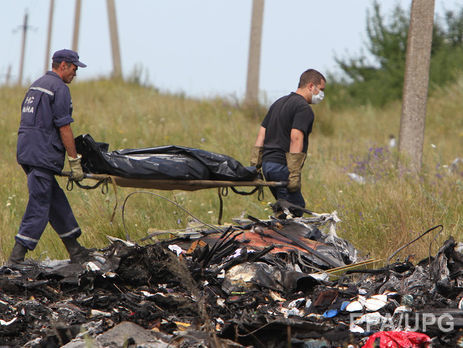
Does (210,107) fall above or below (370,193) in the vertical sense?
above

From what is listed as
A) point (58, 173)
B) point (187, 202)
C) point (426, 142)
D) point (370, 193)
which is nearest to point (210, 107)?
point (426, 142)

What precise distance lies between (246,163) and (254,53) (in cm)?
634

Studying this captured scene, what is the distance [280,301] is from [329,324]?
0.61 m

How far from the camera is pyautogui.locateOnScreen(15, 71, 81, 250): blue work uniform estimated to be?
18.7 ft

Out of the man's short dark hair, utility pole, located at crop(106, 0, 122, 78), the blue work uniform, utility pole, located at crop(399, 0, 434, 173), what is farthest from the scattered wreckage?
utility pole, located at crop(106, 0, 122, 78)

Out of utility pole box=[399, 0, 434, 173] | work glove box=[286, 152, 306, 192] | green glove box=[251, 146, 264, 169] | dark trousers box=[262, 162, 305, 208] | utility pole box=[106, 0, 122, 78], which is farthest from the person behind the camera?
utility pole box=[106, 0, 122, 78]

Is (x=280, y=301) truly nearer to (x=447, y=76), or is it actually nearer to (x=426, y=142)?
(x=426, y=142)

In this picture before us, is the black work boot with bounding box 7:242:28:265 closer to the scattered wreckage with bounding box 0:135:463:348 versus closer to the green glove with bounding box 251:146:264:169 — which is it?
the scattered wreckage with bounding box 0:135:463:348

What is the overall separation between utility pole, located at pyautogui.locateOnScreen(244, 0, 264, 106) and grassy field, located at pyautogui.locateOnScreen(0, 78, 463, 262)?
81 centimetres

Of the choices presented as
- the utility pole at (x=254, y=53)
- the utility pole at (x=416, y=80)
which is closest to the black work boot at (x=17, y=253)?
the utility pole at (x=416, y=80)

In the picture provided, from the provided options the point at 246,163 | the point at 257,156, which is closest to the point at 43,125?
the point at 257,156

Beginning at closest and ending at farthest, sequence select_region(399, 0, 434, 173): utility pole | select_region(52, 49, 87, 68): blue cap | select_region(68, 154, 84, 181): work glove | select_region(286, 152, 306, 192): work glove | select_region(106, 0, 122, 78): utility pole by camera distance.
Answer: select_region(68, 154, 84, 181): work glove, select_region(52, 49, 87, 68): blue cap, select_region(286, 152, 306, 192): work glove, select_region(399, 0, 434, 173): utility pole, select_region(106, 0, 122, 78): utility pole

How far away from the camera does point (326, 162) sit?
32.5ft

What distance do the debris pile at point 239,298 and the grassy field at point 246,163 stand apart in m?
1.19
